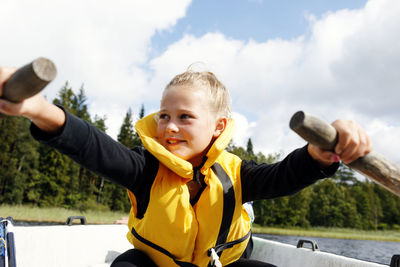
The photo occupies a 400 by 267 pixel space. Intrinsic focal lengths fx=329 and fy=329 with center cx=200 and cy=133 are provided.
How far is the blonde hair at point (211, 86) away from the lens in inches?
73.7

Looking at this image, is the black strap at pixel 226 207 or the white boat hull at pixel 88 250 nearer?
the black strap at pixel 226 207

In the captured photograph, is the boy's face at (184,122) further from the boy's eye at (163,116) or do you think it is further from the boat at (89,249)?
the boat at (89,249)

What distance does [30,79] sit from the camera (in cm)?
91

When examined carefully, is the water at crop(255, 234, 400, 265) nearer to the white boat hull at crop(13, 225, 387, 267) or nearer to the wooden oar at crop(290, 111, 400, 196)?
the white boat hull at crop(13, 225, 387, 267)

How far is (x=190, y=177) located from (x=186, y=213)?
0.60 feet

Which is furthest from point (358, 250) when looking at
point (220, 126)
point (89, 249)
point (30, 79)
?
point (30, 79)

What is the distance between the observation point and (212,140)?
197 centimetres

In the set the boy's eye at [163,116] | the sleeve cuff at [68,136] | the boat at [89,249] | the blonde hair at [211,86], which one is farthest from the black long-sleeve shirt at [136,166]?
the boat at [89,249]

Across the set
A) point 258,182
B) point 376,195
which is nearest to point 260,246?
point 258,182

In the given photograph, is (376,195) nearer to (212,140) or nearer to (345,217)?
(345,217)

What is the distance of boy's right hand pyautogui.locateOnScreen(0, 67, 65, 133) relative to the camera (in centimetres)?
97

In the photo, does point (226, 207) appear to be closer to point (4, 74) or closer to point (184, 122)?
point (184, 122)

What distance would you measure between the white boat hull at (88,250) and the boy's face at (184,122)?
6.03 ft

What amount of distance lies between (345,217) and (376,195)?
9.73m
